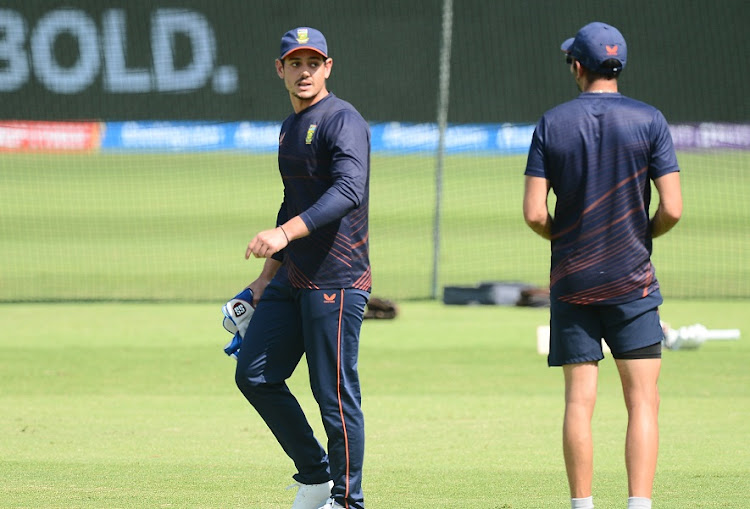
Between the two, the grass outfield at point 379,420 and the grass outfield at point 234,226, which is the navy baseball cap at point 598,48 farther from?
the grass outfield at point 234,226

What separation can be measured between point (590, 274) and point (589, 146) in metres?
0.52

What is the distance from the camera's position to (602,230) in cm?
495

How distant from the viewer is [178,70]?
57.6 feet

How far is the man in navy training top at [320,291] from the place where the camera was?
5.36m

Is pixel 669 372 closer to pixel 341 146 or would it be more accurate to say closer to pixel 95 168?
pixel 341 146

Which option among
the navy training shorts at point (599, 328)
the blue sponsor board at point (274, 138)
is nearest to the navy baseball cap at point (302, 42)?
the navy training shorts at point (599, 328)

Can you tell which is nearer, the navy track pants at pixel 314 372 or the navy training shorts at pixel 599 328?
the navy training shorts at pixel 599 328

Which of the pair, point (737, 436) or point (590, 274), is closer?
point (590, 274)

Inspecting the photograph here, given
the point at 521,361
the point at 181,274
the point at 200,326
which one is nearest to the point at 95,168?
the point at 181,274

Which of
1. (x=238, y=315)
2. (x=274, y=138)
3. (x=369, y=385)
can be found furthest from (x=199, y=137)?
(x=238, y=315)

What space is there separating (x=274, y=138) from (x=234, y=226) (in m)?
3.40

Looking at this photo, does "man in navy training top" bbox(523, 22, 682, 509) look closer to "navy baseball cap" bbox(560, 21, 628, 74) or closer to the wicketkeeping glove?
"navy baseball cap" bbox(560, 21, 628, 74)

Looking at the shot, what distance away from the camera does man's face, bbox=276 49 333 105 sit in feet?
17.9

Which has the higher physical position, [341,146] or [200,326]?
[341,146]
